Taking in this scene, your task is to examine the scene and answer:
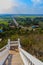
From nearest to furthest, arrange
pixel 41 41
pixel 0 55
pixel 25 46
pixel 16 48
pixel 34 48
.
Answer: pixel 0 55 < pixel 16 48 < pixel 34 48 < pixel 25 46 < pixel 41 41

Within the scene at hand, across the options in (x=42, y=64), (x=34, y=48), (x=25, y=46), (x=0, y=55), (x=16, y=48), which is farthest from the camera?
(x=25, y=46)

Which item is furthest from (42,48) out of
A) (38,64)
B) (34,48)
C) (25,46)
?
(38,64)

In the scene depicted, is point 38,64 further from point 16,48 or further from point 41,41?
point 41,41

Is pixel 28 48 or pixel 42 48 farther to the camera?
pixel 28 48

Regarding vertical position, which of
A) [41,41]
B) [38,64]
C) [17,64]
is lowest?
[41,41]

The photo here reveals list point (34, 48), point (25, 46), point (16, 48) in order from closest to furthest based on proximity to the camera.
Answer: point (16, 48) → point (34, 48) → point (25, 46)

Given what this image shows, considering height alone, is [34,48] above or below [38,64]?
below

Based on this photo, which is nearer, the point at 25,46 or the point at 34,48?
the point at 34,48

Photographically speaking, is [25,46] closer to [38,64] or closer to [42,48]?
[42,48]

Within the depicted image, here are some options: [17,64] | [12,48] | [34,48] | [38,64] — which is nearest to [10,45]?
[12,48]
